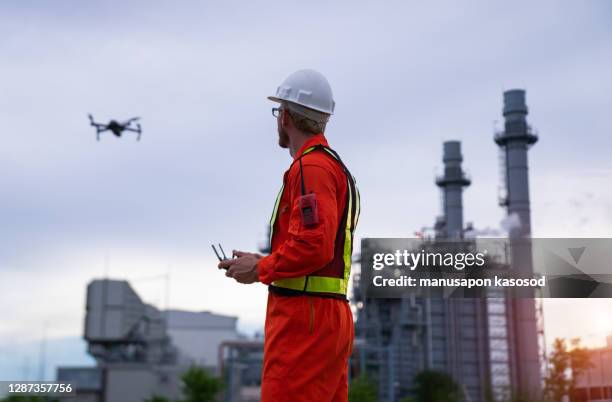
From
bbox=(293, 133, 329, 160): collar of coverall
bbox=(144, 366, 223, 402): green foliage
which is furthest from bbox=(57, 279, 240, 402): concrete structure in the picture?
bbox=(293, 133, 329, 160): collar of coverall

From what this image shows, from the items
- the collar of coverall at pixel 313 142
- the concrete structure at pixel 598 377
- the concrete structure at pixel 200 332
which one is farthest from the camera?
the concrete structure at pixel 200 332

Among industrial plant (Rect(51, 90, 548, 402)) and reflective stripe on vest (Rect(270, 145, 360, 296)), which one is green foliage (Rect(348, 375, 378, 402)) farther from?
reflective stripe on vest (Rect(270, 145, 360, 296))

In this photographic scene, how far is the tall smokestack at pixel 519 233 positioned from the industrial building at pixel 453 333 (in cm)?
9

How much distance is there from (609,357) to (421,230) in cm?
5115

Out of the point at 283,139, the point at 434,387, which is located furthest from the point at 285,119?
the point at 434,387

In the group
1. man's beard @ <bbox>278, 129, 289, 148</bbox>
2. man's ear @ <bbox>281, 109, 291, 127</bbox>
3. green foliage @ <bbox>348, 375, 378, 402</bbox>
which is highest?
man's ear @ <bbox>281, 109, 291, 127</bbox>

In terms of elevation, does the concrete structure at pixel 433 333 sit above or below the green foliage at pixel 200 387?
above

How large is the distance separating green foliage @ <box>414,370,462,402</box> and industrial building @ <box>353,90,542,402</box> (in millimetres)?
877

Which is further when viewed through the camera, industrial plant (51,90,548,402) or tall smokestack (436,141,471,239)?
tall smokestack (436,141,471,239)

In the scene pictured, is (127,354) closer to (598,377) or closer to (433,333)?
(433,333)

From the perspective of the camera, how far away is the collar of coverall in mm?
4037

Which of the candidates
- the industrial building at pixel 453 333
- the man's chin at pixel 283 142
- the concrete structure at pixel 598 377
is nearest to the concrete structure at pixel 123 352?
the industrial building at pixel 453 333

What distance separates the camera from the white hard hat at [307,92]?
406cm

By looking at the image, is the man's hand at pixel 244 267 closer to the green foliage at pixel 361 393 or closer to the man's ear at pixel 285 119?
the man's ear at pixel 285 119
